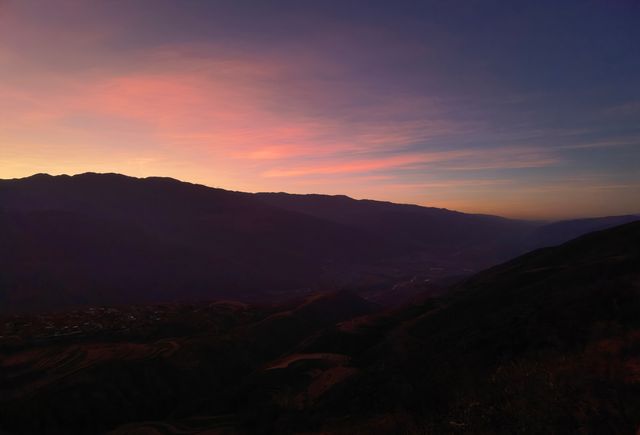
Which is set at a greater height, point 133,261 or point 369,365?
point 133,261

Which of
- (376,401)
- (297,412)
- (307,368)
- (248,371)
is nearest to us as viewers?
(376,401)

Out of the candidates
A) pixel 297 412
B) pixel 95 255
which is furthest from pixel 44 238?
pixel 297 412

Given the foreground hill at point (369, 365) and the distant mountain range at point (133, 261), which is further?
the distant mountain range at point (133, 261)

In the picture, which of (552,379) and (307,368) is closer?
(552,379)

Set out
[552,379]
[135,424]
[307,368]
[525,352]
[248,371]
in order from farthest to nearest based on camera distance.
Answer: [248,371], [307,368], [135,424], [525,352], [552,379]

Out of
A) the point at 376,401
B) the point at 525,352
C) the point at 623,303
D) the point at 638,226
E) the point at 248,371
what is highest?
the point at 638,226

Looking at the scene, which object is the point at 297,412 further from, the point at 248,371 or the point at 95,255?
the point at 95,255

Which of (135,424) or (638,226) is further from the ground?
(638,226)

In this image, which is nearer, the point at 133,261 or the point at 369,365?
the point at 369,365
